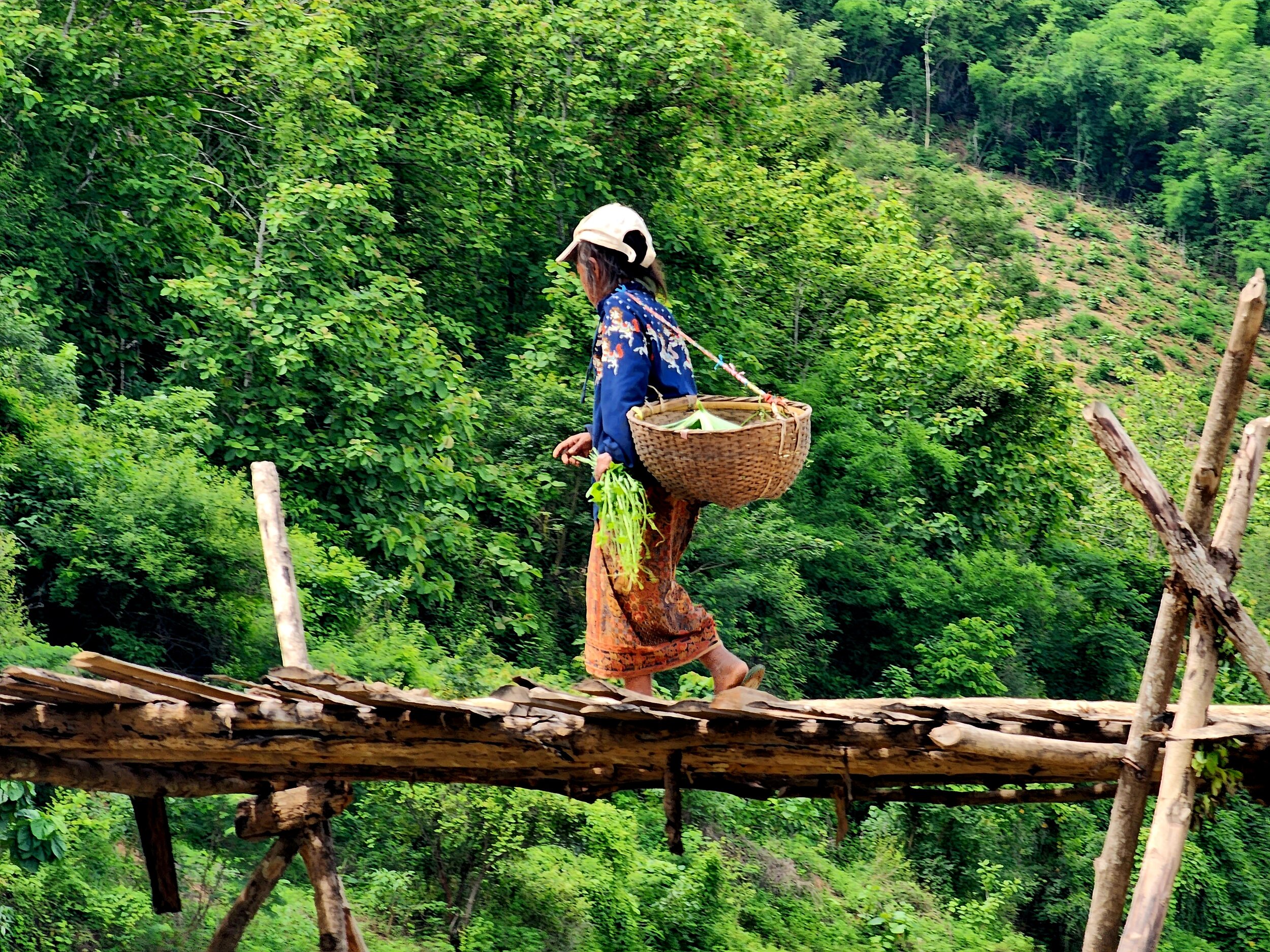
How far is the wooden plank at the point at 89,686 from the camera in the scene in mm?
3490

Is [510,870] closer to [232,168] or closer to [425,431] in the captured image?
[425,431]

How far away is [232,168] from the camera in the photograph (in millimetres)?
10234

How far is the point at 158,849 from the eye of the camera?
4.36m

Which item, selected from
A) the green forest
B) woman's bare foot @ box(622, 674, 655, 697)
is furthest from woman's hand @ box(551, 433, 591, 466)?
the green forest

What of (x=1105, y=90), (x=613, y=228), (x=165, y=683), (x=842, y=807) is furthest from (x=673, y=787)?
(x=1105, y=90)

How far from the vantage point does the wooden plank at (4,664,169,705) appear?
3.49m

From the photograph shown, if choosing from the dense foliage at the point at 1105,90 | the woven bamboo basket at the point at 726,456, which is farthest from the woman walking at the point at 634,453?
the dense foliage at the point at 1105,90

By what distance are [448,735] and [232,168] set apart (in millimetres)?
7501

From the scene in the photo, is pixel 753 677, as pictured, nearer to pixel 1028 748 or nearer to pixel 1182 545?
pixel 1028 748

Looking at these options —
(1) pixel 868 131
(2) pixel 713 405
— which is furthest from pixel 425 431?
(1) pixel 868 131

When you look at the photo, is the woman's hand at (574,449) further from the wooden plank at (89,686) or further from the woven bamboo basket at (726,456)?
the wooden plank at (89,686)

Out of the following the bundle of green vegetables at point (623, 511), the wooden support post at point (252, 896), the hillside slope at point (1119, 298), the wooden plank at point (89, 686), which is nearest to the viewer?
the wooden plank at point (89, 686)

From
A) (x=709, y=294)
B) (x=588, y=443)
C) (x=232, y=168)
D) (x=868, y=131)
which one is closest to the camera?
(x=588, y=443)

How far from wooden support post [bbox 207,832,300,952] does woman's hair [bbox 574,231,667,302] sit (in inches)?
71.8
